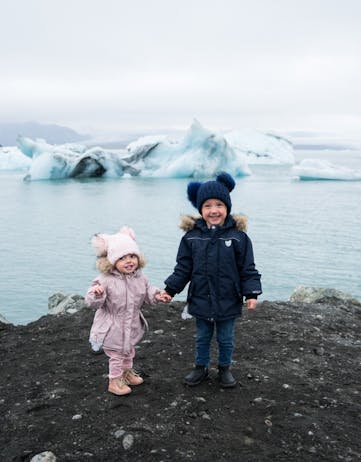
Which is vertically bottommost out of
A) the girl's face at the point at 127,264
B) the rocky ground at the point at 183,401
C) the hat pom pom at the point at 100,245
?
the rocky ground at the point at 183,401

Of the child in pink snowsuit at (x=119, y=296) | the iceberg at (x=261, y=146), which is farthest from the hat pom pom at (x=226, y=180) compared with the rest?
the iceberg at (x=261, y=146)

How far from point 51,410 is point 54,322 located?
2057mm

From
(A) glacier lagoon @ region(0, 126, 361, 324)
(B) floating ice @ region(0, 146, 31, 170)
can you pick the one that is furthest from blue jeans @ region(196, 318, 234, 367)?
(B) floating ice @ region(0, 146, 31, 170)

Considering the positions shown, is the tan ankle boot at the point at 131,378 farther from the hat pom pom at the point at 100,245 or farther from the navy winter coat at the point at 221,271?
the hat pom pom at the point at 100,245

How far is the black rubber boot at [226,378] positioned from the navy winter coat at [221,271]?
18.1 inches

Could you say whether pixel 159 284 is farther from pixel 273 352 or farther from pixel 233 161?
pixel 233 161

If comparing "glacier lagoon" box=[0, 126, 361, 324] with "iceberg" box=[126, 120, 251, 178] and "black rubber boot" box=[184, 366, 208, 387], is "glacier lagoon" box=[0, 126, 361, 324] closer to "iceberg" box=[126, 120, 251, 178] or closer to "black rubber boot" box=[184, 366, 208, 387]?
"iceberg" box=[126, 120, 251, 178]

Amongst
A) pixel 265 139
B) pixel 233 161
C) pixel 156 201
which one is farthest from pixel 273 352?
pixel 265 139

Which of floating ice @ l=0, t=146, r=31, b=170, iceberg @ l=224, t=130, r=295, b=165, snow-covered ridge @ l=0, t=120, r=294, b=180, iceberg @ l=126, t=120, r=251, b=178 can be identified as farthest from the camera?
iceberg @ l=224, t=130, r=295, b=165

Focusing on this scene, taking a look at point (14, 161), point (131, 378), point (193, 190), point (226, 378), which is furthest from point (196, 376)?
point (14, 161)

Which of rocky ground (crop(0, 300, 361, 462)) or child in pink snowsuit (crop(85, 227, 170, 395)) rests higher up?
child in pink snowsuit (crop(85, 227, 170, 395))

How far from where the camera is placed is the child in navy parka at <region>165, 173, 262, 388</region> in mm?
3279

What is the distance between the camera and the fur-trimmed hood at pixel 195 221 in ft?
11.0

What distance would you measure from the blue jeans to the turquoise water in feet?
16.0
